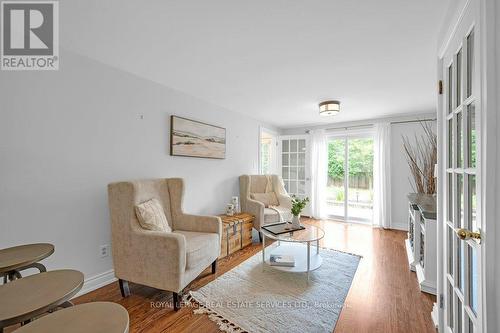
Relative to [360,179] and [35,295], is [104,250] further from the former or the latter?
[360,179]

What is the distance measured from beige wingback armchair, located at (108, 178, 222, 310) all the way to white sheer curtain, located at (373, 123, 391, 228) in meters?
3.61

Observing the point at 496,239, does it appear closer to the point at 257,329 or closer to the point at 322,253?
the point at 257,329

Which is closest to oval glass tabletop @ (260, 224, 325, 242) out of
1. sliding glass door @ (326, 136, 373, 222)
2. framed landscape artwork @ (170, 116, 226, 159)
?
framed landscape artwork @ (170, 116, 226, 159)

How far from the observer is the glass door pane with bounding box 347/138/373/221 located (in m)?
4.79

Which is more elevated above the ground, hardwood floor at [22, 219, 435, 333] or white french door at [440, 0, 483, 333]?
white french door at [440, 0, 483, 333]

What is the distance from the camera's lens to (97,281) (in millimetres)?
2207

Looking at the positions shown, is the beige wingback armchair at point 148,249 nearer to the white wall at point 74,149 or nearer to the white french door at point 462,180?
the white wall at point 74,149

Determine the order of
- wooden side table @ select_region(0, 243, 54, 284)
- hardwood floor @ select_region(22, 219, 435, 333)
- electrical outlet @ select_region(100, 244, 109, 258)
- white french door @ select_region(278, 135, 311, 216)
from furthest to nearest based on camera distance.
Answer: white french door @ select_region(278, 135, 311, 216), electrical outlet @ select_region(100, 244, 109, 258), hardwood floor @ select_region(22, 219, 435, 333), wooden side table @ select_region(0, 243, 54, 284)

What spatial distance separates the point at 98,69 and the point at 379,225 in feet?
17.0

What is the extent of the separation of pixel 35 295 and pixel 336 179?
16.7 feet

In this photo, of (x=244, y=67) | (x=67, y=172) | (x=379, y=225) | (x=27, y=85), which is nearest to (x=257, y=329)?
(x=67, y=172)

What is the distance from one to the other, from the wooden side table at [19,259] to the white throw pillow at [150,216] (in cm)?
70

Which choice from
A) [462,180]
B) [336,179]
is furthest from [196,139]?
[336,179]

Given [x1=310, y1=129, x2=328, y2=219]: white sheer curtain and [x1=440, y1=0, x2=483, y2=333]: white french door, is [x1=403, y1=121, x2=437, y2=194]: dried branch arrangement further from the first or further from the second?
[x1=440, y1=0, x2=483, y2=333]: white french door
